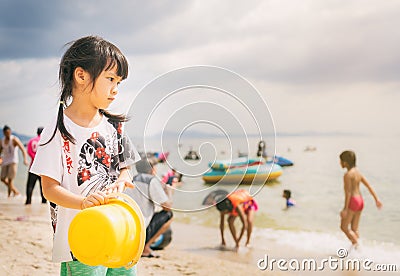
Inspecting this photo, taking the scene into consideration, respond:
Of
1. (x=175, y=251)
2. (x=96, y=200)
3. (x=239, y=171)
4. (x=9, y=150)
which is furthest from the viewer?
(x=9, y=150)

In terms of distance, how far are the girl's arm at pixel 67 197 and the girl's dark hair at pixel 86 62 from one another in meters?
0.15

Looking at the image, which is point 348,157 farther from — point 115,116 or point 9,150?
point 9,150

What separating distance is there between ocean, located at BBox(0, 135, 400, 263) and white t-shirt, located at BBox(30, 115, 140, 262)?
2.70ft

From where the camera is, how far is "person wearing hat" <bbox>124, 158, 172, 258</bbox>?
15.5 feet

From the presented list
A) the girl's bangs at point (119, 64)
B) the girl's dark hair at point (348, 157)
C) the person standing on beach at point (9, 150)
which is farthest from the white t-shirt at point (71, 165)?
the person standing on beach at point (9, 150)

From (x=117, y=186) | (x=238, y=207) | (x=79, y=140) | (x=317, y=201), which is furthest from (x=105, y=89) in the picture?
(x=317, y=201)

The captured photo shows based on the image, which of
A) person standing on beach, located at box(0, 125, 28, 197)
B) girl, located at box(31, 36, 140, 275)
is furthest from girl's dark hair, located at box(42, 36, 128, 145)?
person standing on beach, located at box(0, 125, 28, 197)

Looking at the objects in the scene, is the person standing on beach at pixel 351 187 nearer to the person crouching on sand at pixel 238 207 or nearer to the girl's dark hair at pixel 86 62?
the person crouching on sand at pixel 238 207

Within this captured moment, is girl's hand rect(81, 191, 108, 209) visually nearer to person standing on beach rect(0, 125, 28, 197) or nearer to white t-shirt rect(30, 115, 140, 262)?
white t-shirt rect(30, 115, 140, 262)

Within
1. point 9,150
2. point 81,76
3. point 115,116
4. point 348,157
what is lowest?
point 115,116

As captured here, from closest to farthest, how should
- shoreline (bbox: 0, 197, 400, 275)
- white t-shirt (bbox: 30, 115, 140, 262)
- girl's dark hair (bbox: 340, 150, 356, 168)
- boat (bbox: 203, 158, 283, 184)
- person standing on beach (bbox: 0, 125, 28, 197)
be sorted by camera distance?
white t-shirt (bbox: 30, 115, 140, 262), boat (bbox: 203, 158, 283, 184), shoreline (bbox: 0, 197, 400, 275), girl's dark hair (bbox: 340, 150, 356, 168), person standing on beach (bbox: 0, 125, 28, 197)

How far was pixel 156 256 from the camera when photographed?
5.13m

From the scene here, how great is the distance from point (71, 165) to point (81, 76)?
0.32 m

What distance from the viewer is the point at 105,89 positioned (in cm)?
177
